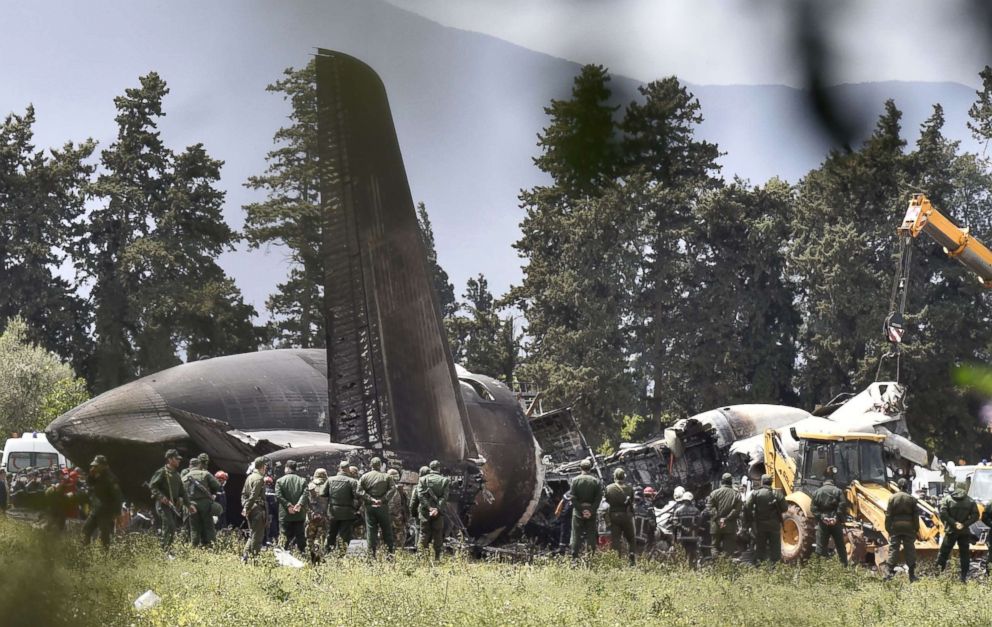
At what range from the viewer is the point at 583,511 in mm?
20750

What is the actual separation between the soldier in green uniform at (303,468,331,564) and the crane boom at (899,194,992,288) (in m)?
16.5

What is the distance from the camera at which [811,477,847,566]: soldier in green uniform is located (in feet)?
67.6

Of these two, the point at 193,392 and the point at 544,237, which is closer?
the point at 193,392

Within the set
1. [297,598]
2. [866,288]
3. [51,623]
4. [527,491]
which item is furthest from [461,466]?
[866,288]

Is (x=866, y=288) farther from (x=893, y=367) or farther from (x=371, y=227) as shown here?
(x=371, y=227)

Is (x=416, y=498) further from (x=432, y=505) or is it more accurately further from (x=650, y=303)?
(x=650, y=303)

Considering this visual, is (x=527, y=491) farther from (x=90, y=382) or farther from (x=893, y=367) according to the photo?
(x=90, y=382)

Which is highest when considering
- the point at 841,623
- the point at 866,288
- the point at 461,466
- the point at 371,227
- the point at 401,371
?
the point at 866,288

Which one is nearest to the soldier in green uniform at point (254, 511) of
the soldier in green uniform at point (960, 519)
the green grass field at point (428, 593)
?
the green grass field at point (428, 593)

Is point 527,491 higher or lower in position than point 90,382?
lower

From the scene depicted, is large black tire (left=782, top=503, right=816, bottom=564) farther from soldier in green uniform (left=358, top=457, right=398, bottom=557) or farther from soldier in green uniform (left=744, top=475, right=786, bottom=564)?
soldier in green uniform (left=358, top=457, right=398, bottom=557)

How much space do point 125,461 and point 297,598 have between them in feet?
39.9

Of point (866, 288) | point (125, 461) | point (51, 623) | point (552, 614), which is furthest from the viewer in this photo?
point (866, 288)

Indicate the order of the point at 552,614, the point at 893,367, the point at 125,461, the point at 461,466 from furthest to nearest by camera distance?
the point at 893,367 → the point at 125,461 → the point at 461,466 → the point at 552,614
